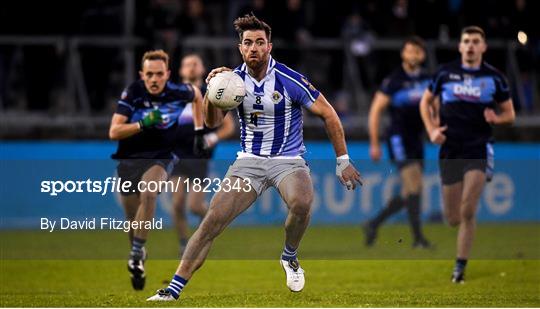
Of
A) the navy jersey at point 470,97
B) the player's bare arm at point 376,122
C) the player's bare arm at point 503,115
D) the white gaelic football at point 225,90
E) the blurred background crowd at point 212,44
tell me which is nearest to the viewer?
the white gaelic football at point 225,90

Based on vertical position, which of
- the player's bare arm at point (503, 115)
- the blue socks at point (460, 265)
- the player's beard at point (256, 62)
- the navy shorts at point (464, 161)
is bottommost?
the blue socks at point (460, 265)

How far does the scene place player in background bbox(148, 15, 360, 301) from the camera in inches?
429

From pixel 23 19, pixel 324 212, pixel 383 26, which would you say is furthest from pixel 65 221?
pixel 383 26

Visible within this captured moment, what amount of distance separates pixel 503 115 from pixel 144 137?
388 centimetres

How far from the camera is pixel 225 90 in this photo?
1062cm

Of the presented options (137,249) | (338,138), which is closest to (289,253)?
(338,138)

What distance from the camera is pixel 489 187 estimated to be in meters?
20.8

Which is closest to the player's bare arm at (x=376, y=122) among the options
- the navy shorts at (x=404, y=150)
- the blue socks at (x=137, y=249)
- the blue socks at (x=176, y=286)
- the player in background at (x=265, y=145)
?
the navy shorts at (x=404, y=150)

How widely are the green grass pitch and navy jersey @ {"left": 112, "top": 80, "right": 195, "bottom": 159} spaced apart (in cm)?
110

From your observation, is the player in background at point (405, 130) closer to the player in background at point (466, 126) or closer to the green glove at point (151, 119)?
the player in background at point (466, 126)

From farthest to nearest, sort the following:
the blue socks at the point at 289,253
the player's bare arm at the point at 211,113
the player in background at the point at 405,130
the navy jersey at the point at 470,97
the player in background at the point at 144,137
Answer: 1. the player in background at the point at 405,130
2. the navy jersey at the point at 470,97
3. the player in background at the point at 144,137
4. the blue socks at the point at 289,253
5. the player's bare arm at the point at 211,113

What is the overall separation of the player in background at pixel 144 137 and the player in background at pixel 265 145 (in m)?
1.93

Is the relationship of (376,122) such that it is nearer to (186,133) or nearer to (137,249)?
(186,133)

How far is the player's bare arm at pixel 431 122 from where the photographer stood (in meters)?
14.2
